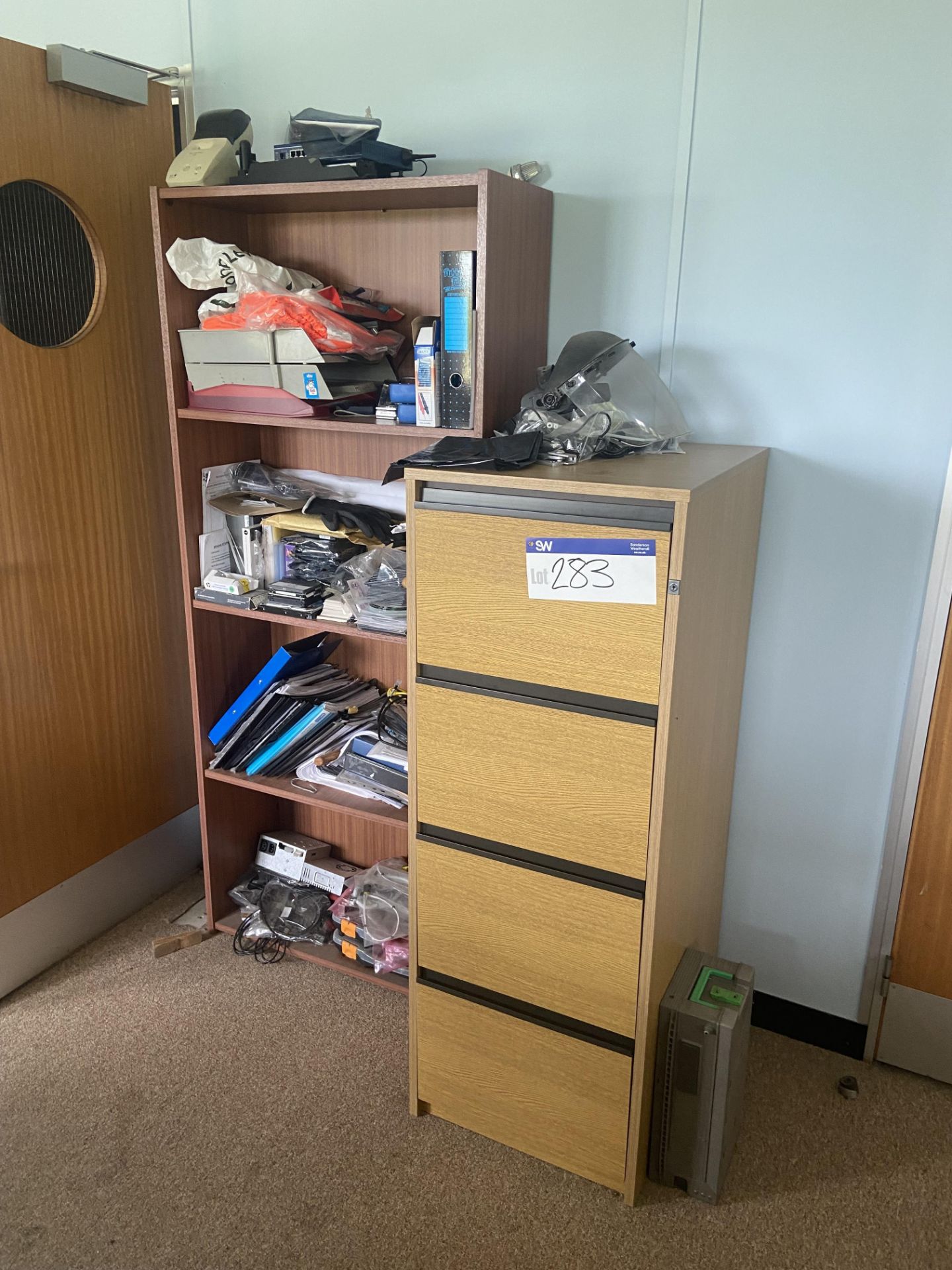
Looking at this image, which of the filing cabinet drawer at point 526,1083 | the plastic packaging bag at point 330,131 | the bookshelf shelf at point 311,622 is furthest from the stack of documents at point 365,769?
the plastic packaging bag at point 330,131

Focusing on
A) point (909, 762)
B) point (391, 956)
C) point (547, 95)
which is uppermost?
point (547, 95)

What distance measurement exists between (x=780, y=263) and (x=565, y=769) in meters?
1.06

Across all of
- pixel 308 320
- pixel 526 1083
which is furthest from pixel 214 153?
pixel 526 1083

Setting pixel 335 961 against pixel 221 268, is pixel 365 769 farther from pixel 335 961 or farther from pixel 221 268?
pixel 221 268

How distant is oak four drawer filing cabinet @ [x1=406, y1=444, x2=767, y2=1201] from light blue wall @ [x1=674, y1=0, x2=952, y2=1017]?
143 mm

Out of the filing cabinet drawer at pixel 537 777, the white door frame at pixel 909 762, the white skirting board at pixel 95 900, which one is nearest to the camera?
the filing cabinet drawer at pixel 537 777

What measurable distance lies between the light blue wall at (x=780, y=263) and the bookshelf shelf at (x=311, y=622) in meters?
0.75

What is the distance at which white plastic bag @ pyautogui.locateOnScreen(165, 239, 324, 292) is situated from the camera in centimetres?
196

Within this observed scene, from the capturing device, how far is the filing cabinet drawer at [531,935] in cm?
159

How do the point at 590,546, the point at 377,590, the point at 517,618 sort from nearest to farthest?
the point at 590,546 < the point at 517,618 < the point at 377,590

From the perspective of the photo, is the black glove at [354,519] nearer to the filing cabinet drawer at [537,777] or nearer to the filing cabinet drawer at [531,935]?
the filing cabinet drawer at [537,777]

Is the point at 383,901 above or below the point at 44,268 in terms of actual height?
below

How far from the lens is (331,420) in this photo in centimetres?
194

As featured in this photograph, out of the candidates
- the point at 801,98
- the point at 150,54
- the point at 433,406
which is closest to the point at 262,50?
the point at 150,54
